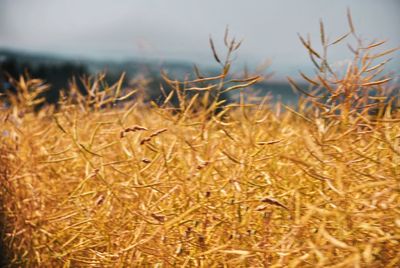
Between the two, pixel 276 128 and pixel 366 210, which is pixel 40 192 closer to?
pixel 276 128

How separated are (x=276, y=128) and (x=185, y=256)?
0.71 m

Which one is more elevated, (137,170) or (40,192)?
(137,170)

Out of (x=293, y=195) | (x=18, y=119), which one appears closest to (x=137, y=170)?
(x=293, y=195)

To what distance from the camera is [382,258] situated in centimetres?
91

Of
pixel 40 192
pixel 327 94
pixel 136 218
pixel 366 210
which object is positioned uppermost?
pixel 327 94

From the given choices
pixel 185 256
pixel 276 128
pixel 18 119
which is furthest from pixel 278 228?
pixel 18 119

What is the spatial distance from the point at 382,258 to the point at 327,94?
33cm

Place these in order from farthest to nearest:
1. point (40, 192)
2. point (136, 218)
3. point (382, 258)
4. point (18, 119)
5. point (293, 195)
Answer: point (18, 119) < point (40, 192) < point (136, 218) < point (293, 195) < point (382, 258)

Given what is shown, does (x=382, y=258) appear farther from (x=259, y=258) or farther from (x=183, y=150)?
(x=183, y=150)

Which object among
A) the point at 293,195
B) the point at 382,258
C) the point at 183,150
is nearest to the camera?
the point at 382,258

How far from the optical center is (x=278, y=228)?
1048 millimetres

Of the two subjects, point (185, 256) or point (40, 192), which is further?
point (40, 192)

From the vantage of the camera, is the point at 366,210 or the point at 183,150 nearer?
the point at 366,210

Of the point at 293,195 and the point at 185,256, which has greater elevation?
the point at 293,195
